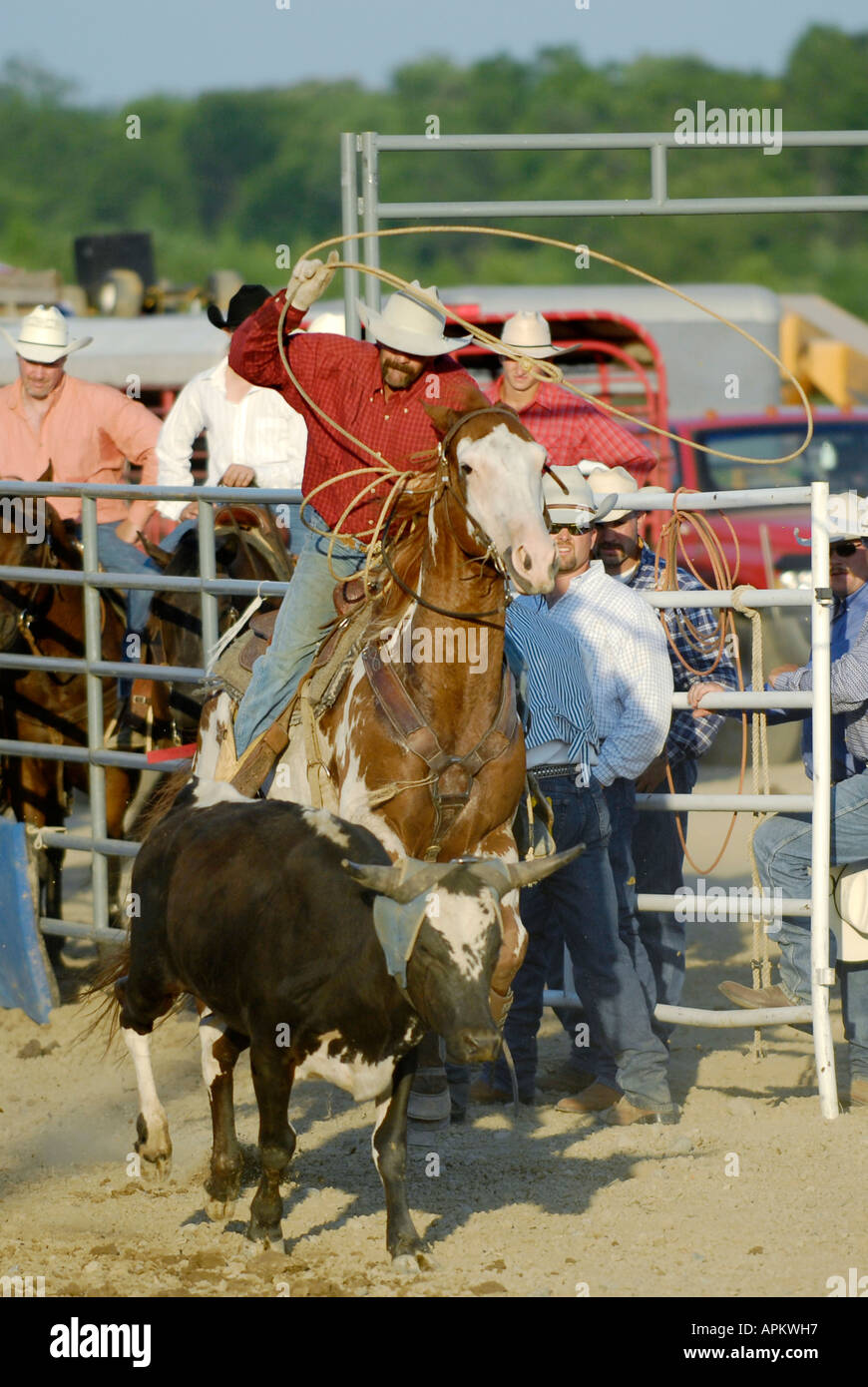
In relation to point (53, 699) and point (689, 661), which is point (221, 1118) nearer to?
point (689, 661)

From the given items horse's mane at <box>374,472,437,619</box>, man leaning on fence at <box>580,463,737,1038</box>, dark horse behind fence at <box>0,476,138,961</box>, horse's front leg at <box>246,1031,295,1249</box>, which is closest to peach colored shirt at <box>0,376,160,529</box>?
dark horse behind fence at <box>0,476,138,961</box>

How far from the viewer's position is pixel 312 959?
475cm

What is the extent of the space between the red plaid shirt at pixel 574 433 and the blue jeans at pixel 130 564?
1754 millimetres

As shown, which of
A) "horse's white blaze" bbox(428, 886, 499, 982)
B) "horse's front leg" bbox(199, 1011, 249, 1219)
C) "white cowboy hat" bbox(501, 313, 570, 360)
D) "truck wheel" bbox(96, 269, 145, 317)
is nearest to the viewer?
"horse's white blaze" bbox(428, 886, 499, 982)

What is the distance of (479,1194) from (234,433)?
14.4 feet

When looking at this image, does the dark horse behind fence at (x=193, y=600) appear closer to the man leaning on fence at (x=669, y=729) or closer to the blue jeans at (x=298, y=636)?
the man leaning on fence at (x=669, y=729)

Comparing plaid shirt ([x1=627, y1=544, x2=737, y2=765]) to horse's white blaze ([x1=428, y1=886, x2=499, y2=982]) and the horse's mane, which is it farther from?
horse's white blaze ([x1=428, y1=886, x2=499, y2=982])

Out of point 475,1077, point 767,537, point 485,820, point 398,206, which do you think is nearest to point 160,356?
point 767,537

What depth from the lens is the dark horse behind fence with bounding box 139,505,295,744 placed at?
774cm

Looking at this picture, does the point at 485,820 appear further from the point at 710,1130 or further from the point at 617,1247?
the point at 710,1130

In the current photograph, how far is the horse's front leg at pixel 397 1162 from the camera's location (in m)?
4.87

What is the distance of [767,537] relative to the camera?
14.1 m

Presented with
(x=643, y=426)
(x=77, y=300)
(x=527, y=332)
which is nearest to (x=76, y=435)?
(x=527, y=332)

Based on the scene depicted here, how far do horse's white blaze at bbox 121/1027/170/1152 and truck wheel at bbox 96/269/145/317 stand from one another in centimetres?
1250
